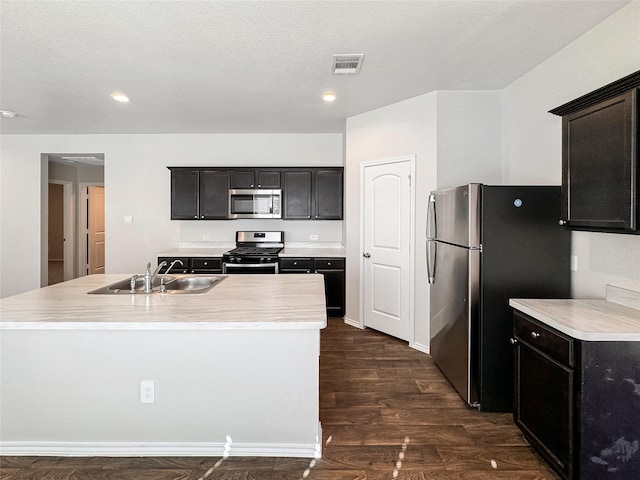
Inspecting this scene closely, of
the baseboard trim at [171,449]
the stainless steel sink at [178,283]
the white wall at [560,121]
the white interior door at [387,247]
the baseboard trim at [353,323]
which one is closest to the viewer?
the baseboard trim at [171,449]

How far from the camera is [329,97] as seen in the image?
3.90 meters

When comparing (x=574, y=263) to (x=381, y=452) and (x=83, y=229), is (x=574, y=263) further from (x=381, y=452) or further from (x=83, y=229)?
(x=83, y=229)

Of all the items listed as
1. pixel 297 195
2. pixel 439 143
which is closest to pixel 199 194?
pixel 297 195

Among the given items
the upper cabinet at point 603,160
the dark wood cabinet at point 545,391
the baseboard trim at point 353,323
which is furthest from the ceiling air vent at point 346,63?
the baseboard trim at point 353,323

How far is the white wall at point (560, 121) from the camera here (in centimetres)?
220

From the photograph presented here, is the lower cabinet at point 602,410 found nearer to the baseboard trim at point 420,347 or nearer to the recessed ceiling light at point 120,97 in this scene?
the baseboard trim at point 420,347

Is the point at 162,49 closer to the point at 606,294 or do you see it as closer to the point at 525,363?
the point at 525,363

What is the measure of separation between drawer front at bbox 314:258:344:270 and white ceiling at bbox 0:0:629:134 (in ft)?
6.12

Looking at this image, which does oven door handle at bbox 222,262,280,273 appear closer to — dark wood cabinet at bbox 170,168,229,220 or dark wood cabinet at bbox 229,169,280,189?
dark wood cabinet at bbox 170,168,229,220

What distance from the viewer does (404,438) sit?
2314 millimetres

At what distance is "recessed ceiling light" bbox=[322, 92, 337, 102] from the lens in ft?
12.5

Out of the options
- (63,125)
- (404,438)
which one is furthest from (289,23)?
(63,125)

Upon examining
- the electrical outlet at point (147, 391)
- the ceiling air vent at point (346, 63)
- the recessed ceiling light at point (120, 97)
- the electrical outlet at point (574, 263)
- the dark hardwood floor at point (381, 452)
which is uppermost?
the recessed ceiling light at point (120, 97)

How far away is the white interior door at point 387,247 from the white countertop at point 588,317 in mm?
1799
